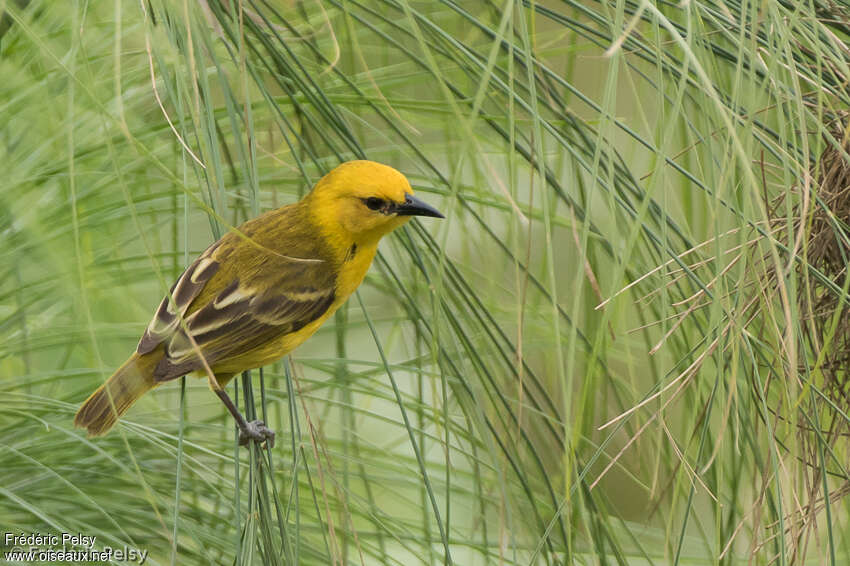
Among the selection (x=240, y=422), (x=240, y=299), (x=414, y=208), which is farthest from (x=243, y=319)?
(x=414, y=208)

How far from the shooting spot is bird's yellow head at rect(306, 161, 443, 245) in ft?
4.31

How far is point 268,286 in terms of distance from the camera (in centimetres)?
138

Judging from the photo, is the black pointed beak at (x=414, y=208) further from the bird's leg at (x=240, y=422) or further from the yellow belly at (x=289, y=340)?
the bird's leg at (x=240, y=422)

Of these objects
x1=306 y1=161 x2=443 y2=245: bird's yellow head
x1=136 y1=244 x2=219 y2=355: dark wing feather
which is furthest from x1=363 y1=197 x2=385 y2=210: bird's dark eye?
x1=136 y1=244 x2=219 y2=355: dark wing feather

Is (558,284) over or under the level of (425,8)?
under

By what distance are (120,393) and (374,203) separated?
1.51 feet

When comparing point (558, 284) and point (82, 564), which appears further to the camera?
point (558, 284)

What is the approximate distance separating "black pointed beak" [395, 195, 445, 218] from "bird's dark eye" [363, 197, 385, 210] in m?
0.03

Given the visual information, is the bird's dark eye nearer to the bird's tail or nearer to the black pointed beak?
the black pointed beak

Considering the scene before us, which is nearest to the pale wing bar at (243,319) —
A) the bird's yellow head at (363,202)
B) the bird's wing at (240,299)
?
the bird's wing at (240,299)

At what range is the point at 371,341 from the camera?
271 centimetres

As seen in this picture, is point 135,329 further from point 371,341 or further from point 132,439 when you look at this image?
point 371,341

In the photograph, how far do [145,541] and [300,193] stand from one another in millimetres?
652

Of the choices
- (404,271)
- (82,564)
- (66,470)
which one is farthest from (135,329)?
(404,271)
